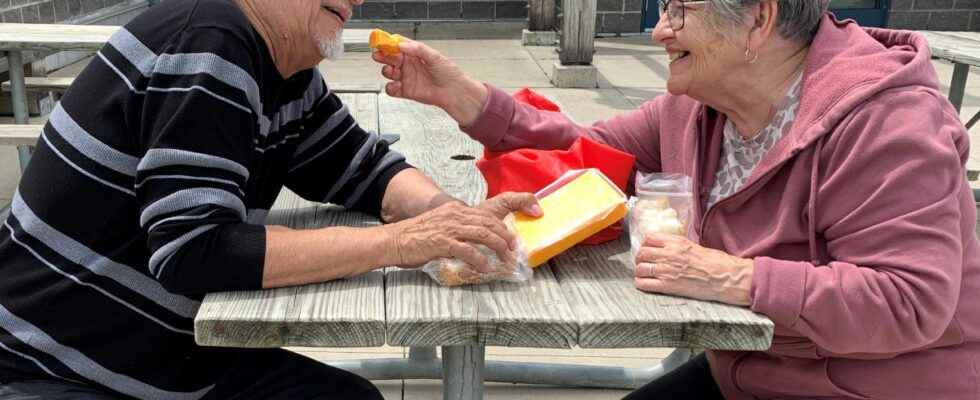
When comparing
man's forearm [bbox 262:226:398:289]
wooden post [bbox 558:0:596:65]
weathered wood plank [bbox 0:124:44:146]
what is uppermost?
man's forearm [bbox 262:226:398:289]

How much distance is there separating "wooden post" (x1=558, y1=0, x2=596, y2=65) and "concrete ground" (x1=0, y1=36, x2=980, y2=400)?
318 mm

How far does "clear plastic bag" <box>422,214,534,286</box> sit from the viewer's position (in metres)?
1.60

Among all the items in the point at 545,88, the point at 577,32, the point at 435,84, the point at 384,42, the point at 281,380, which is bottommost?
the point at 545,88

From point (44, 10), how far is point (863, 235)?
25.2 feet

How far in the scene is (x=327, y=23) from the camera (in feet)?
5.90

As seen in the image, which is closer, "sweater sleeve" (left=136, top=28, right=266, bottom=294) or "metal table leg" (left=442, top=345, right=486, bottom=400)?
"sweater sleeve" (left=136, top=28, right=266, bottom=294)

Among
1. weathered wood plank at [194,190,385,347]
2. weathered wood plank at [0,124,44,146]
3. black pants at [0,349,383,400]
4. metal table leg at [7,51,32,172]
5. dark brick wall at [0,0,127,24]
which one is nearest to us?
weathered wood plank at [194,190,385,347]

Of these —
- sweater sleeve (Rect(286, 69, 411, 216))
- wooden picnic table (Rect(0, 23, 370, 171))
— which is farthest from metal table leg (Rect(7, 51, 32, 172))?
sweater sleeve (Rect(286, 69, 411, 216))

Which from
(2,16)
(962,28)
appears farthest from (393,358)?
(962,28)

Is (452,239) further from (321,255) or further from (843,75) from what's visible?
(843,75)

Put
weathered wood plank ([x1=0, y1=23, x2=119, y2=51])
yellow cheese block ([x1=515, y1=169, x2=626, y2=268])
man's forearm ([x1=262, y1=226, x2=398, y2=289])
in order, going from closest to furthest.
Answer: man's forearm ([x1=262, y1=226, x2=398, y2=289]) < yellow cheese block ([x1=515, y1=169, x2=626, y2=268]) < weathered wood plank ([x1=0, y1=23, x2=119, y2=51])

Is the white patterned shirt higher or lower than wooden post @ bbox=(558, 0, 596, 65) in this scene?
higher

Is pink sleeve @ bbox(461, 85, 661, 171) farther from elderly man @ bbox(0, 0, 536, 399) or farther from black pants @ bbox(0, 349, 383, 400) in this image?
black pants @ bbox(0, 349, 383, 400)

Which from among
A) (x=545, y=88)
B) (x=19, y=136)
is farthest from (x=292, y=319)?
(x=545, y=88)
